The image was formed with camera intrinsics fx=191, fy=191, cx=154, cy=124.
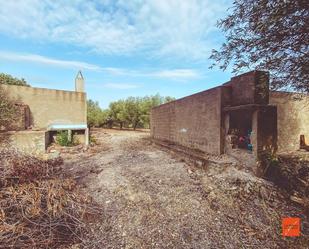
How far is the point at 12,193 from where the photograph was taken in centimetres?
347

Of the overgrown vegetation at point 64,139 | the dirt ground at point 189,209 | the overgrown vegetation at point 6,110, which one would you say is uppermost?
the overgrown vegetation at point 6,110

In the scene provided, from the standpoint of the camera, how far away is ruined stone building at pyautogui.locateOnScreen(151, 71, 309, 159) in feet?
17.6

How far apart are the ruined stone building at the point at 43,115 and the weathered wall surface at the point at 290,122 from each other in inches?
413

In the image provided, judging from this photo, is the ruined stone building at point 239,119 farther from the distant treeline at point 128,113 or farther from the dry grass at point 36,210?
the distant treeline at point 128,113

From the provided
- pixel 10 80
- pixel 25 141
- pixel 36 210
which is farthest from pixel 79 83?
pixel 10 80

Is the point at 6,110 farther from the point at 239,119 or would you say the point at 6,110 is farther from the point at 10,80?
the point at 10,80

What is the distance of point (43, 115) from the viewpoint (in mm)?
12406

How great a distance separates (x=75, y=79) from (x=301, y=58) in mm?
15054

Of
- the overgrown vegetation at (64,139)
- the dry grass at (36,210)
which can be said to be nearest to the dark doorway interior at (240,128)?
the dry grass at (36,210)

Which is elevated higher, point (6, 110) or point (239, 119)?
point (6, 110)

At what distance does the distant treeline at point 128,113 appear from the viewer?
24938mm

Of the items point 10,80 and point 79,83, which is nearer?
point 79,83

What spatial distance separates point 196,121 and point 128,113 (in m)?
18.3

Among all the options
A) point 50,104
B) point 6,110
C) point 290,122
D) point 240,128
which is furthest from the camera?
point 50,104
